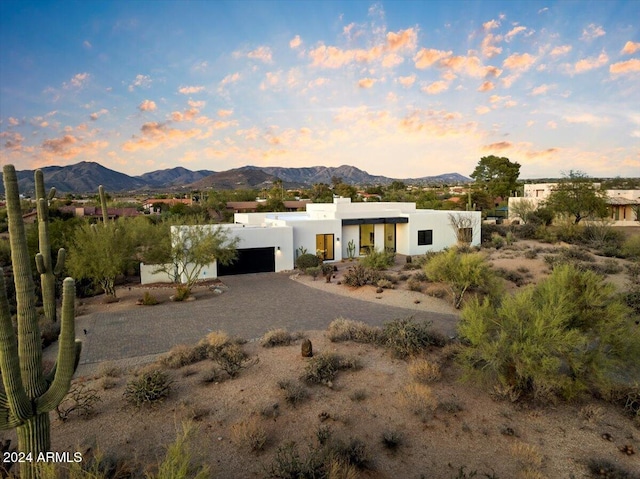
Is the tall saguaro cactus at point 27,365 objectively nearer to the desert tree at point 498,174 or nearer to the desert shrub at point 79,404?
the desert shrub at point 79,404

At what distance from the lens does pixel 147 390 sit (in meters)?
7.80

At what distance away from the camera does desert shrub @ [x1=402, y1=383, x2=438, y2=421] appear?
7.41m

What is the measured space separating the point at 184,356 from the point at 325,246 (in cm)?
1722

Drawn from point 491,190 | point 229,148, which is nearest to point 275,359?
point 229,148

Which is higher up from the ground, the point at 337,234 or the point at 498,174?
the point at 498,174

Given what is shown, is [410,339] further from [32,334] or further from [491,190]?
[491,190]

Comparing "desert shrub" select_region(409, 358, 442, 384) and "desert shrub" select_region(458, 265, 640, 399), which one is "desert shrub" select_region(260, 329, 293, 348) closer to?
"desert shrub" select_region(409, 358, 442, 384)

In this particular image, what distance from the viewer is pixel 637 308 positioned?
13906mm

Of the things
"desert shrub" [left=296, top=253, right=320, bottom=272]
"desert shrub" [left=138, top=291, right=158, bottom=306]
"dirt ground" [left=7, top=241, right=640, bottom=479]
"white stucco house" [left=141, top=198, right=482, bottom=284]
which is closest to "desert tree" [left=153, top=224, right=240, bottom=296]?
"desert shrub" [left=138, top=291, right=158, bottom=306]

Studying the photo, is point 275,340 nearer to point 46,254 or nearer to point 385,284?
point 46,254

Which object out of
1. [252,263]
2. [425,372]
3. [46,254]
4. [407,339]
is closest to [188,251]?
[252,263]

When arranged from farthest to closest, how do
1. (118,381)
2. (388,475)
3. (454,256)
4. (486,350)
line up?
(454,256)
(118,381)
(486,350)
(388,475)

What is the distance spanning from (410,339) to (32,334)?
7.88 m

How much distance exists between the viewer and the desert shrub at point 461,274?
50.0 ft
